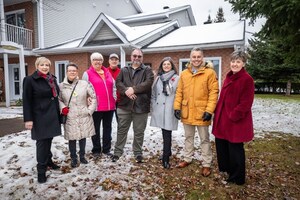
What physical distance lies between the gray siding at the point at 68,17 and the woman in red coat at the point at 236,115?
1388cm

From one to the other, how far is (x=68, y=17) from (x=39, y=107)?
49.4 ft

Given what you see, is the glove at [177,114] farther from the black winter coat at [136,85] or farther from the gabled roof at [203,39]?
the gabled roof at [203,39]

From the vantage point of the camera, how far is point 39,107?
347 centimetres

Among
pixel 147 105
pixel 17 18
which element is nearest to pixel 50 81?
pixel 147 105

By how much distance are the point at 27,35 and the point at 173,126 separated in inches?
549

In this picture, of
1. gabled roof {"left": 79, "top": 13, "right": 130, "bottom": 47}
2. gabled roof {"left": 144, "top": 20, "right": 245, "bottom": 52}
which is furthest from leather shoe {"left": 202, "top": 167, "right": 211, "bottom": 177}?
gabled roof {"left": 79, "top": 13, "right": 130, "bottom": 47}

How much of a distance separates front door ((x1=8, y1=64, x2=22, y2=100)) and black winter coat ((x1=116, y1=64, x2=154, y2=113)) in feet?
47.3

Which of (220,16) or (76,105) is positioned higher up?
(220,16)

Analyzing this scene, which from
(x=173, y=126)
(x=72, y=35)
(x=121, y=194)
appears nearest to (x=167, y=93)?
(x=173, y=126)

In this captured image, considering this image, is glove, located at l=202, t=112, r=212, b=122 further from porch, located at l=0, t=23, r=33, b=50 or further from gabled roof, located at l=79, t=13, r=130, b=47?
porch, located at l=0, t=23, r=33, b=50

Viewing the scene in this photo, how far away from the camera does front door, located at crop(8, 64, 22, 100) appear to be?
52.2ft

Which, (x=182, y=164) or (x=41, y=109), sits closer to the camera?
(x=41, y=109)

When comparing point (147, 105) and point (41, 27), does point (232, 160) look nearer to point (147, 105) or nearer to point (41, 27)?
point (147, 105)

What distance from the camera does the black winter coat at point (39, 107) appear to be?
335cm
